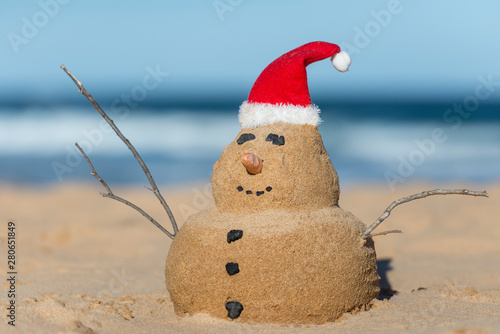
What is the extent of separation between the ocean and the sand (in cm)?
294

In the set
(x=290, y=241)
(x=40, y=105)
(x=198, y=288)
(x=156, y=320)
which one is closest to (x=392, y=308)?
(x=290, y=241)

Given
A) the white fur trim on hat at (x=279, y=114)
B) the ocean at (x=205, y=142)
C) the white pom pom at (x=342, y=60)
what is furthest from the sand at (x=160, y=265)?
the ocean at (x=205, y=142)

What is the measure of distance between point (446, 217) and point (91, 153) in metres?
11.6

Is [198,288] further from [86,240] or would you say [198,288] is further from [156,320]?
[86,240]

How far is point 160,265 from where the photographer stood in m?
6.22

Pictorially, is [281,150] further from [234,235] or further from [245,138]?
[234,235]

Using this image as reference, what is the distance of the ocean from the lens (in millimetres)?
Answer: 13578

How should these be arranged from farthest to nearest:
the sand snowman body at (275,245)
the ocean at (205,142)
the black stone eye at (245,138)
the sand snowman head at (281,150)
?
the ocean at (205,142) < the black stone eye at (245,138) < the sand snowman head at (281,150) < the sand snowman body at (275,245)

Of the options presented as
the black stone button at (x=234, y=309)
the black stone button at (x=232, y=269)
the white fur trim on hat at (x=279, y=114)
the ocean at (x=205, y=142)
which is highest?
the ocean at (x=205, y=142)

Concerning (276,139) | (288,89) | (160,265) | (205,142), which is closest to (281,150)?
(276,139)

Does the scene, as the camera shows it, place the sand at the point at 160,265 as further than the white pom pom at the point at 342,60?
No

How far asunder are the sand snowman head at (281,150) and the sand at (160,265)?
77 centimetres

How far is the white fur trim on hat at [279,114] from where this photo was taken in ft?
12.4

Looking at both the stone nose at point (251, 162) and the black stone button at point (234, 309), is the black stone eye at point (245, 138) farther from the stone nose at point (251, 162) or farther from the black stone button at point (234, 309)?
the black stone button at point (234, 309)
